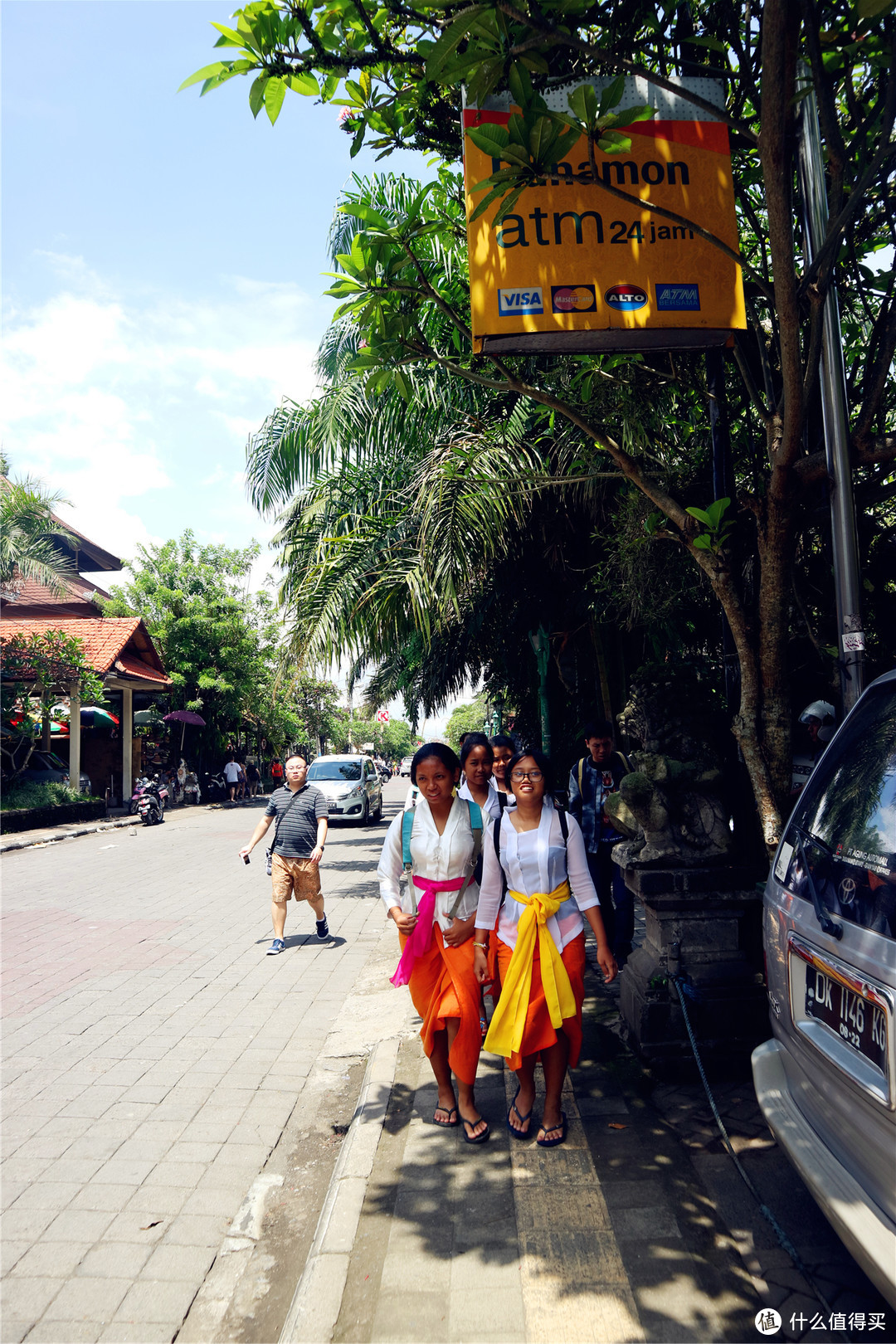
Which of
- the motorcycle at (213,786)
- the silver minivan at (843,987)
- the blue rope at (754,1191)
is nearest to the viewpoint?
the silver minivan at (843,987)

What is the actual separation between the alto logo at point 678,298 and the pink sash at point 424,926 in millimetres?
2874

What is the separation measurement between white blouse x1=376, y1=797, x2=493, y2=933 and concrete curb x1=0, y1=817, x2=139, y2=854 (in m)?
13.6

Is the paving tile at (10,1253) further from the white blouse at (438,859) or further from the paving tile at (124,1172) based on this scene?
the white blouse at (438,859)

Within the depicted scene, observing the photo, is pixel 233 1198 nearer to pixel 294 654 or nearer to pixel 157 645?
pixel 294 654

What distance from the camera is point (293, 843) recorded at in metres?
7.49

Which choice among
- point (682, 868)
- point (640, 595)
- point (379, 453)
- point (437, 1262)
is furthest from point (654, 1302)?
point (379, 453)

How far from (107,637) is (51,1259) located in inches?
882

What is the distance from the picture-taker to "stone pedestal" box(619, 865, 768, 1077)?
4.21 metres

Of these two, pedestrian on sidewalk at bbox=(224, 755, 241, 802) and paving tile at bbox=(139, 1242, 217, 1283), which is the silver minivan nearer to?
paving tile at bbox=(139, 1242, 217, 1283)

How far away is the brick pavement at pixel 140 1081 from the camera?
299 cm

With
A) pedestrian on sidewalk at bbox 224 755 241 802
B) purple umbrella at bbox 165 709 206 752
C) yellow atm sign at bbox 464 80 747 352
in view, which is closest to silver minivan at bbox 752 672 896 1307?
yellow atm sign at bbox 464 80 747 352

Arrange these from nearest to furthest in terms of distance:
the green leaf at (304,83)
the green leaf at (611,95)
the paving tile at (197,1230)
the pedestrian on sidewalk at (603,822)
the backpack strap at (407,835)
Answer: the green leaf at (611,95) < the paving tile at (197,1230) < the green leaf at (304,83) < the backpack strap at (407,835) < the pedestrian on sidewalk at (603,822)

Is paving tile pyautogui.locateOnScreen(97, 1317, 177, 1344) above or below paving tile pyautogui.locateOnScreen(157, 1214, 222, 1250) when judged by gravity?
above

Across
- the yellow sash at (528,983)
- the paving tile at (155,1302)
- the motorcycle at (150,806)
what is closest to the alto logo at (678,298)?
the yellow sash at (528,983)
